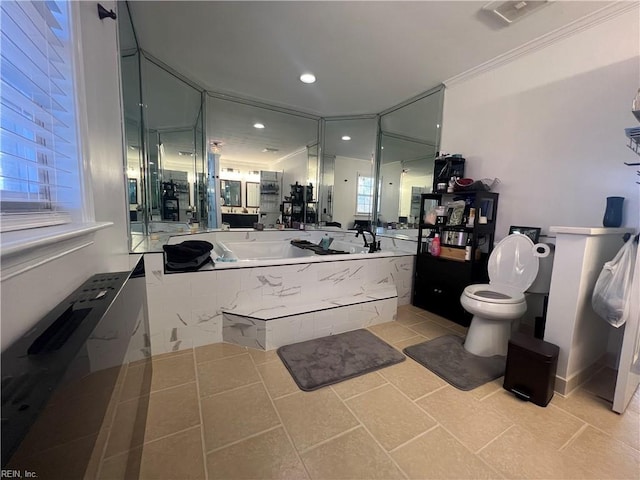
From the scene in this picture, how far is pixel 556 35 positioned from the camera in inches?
86.1

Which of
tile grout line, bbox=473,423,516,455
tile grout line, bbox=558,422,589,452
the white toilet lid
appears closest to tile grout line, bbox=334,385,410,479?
tile grout line, bbox=473,423,516,455

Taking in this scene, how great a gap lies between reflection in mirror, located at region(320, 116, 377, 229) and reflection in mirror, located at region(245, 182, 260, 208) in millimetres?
2454

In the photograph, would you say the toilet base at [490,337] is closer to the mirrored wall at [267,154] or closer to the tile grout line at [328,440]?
the tile grout line at [328,440]

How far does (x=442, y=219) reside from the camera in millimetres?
2883

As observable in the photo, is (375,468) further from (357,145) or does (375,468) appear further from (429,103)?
(357,145)

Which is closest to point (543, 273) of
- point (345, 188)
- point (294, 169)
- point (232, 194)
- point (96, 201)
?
point (96, 201)

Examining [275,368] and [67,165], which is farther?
[275,368]

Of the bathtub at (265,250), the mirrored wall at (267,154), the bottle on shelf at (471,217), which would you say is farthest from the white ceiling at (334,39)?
the bathtub at (265,250)

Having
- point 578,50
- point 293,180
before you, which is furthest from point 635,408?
point 293,180

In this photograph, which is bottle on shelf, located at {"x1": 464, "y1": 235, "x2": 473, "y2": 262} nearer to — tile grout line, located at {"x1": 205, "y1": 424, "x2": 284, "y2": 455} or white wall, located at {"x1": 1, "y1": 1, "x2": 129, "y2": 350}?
tile grout line, located at {"x1": 205, "y1": 424, "x2": 284, "y2": 455}

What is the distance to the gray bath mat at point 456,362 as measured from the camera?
1.82m

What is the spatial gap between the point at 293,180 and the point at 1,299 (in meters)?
5.07

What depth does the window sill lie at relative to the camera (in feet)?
1.88

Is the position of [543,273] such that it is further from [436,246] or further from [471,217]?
[436,246]
